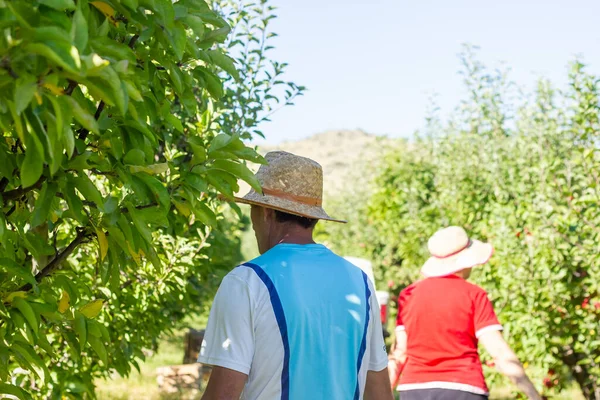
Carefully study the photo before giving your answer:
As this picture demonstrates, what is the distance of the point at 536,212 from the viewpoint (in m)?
6.20

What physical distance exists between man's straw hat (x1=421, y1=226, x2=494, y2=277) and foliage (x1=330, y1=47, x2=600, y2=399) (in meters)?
1.48

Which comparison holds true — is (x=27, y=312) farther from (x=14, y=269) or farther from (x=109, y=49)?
(x=109, y=49)

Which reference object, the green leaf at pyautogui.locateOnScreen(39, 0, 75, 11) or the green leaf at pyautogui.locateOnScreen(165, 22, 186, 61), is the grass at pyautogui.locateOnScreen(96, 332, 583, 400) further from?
the green leaf at pyautogui.locateOnScreen(39, 0, 75, 11)

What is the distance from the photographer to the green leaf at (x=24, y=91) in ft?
3.69

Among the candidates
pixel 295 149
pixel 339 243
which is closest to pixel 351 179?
pixel 339 243

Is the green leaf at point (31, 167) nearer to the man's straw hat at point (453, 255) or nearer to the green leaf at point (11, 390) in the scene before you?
the green leaf at point (11, 390)

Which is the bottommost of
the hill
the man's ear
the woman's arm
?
the hill

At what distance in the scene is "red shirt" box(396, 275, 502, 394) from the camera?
12.8 feet

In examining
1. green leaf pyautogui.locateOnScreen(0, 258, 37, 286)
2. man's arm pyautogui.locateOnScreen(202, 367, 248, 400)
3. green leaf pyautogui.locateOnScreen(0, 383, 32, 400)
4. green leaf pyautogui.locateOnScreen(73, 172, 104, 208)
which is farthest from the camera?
man's arm pyautogui.locateOnScreen(202, 367, 248, 400)

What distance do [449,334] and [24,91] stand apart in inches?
124

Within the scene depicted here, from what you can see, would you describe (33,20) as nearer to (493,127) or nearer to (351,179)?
(493,127)

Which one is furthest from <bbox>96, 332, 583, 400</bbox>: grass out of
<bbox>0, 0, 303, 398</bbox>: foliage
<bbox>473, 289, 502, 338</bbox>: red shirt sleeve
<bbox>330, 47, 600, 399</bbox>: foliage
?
<bbox>0, 0, 303, 398</bbox>: foliage

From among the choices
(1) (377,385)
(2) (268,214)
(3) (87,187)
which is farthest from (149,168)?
(1) (377,385)

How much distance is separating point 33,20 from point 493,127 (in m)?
7.94
